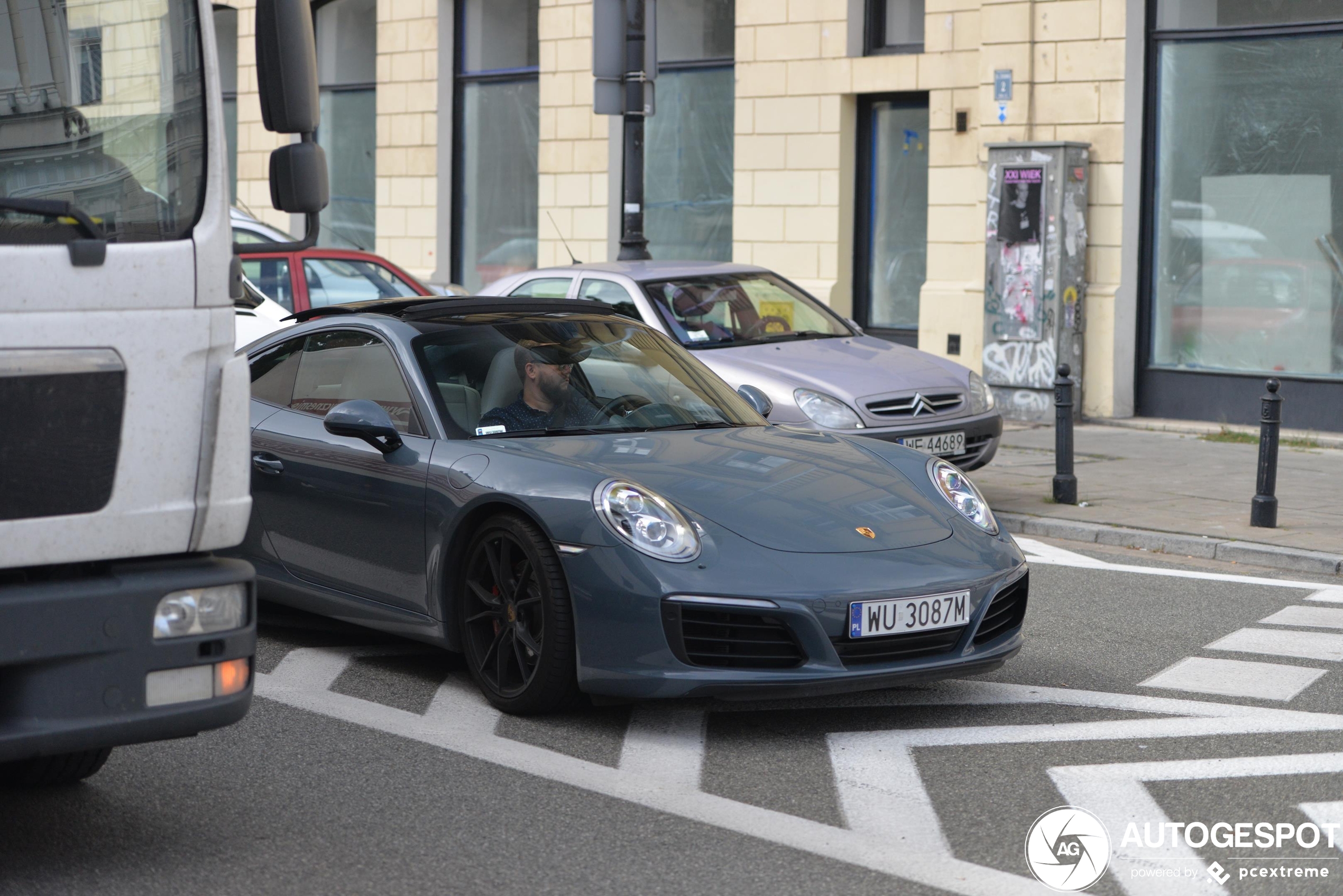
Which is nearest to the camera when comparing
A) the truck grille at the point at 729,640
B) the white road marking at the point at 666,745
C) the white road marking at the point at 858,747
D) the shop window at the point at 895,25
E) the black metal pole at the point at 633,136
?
the white road marking at the point at 858,747

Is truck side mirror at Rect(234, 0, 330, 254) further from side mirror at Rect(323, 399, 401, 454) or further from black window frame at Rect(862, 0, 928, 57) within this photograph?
black window frame at Rect(862, 0, 928, 57)

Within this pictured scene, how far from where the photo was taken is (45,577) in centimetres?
399

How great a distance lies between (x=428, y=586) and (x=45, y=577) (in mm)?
2081

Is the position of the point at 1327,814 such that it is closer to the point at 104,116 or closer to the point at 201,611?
the point at 201,611

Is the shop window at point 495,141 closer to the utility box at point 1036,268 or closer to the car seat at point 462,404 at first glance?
the utility box at point 1036,268

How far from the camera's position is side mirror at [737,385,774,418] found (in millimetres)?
7082

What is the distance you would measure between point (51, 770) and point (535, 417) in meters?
2.12

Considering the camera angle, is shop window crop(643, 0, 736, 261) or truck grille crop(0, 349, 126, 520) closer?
truck grille crop(0, 349, 126, 520)

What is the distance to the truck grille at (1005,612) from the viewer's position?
221 inches

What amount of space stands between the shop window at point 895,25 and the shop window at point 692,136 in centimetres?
153

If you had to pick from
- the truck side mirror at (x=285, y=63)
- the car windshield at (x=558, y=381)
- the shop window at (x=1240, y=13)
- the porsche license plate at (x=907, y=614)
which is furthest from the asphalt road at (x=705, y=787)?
the shop window at (x=1240, y=13)

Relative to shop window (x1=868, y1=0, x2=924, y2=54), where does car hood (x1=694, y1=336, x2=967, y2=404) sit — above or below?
below

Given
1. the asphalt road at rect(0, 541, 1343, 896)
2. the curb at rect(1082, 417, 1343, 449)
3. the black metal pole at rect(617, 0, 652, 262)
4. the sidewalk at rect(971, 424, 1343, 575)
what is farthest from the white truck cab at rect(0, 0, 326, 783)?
the curb at rect(1082, 417, 1343, 449)

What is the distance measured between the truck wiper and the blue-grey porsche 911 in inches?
73.5
